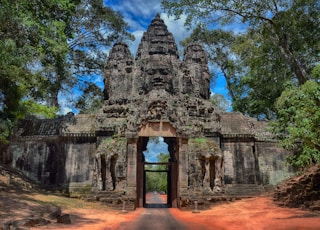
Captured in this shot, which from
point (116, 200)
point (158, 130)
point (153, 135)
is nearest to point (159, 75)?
point (158, 130)

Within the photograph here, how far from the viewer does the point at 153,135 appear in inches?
667

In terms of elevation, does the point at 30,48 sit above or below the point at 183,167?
above

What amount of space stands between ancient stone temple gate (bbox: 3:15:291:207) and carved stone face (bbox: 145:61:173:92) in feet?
0.21

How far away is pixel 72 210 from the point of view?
1352 cm

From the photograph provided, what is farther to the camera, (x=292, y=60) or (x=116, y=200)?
(x=116, y=200)

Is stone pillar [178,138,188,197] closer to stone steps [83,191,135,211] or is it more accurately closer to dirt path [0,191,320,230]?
dirt path [0,191,320,230]

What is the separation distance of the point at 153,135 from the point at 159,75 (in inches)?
190

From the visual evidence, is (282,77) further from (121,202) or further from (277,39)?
(121,202)

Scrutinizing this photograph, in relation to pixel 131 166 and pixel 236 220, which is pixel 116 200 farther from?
pixel 236 220

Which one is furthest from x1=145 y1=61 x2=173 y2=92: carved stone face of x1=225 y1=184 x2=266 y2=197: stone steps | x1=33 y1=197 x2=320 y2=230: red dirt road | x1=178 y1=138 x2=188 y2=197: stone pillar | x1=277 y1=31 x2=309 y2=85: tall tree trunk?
x1=33 y1=197 x2=320 y2=230: red dirt road

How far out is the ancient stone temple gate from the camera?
664 inches

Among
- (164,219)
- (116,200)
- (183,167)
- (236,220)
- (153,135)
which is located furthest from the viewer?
(153,135)

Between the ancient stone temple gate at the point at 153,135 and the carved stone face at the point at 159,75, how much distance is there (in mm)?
64

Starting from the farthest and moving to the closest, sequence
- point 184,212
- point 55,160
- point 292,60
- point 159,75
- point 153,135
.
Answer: point 159,75 → point 55,160 → point 153,135 → point 184,212 → point 292,60
